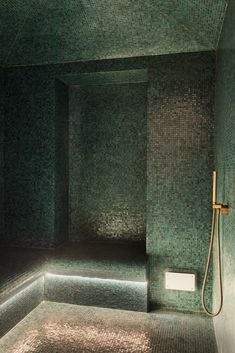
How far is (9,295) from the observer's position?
6.47 feet

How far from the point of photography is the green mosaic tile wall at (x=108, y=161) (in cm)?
294

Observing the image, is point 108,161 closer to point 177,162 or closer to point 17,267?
point 177,162

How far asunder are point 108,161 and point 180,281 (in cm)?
136

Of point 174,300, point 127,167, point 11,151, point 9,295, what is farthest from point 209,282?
point 11,151

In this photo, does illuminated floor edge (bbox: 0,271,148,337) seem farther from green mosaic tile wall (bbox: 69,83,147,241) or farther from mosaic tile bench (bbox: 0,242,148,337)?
green mosaic tile wall (bbox: 69,83,147,241)

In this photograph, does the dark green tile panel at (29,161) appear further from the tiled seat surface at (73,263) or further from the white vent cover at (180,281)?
the white vent cover at (180,281)

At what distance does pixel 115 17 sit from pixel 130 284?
2.13 metres

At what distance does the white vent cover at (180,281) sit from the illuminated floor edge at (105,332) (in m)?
0.22

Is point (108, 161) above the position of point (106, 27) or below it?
below

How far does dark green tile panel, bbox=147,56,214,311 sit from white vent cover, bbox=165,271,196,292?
66 millimetres

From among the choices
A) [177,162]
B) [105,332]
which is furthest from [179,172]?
[105,332]

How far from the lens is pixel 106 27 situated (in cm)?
229

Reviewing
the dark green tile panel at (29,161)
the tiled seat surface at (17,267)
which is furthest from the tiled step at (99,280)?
the dark green tile panel at (29,161)

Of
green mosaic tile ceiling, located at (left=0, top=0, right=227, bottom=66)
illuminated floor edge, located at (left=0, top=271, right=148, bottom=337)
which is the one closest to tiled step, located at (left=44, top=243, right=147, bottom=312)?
illuminated floor edge, located at (left=0, top=271, right=148, bottom=337)
